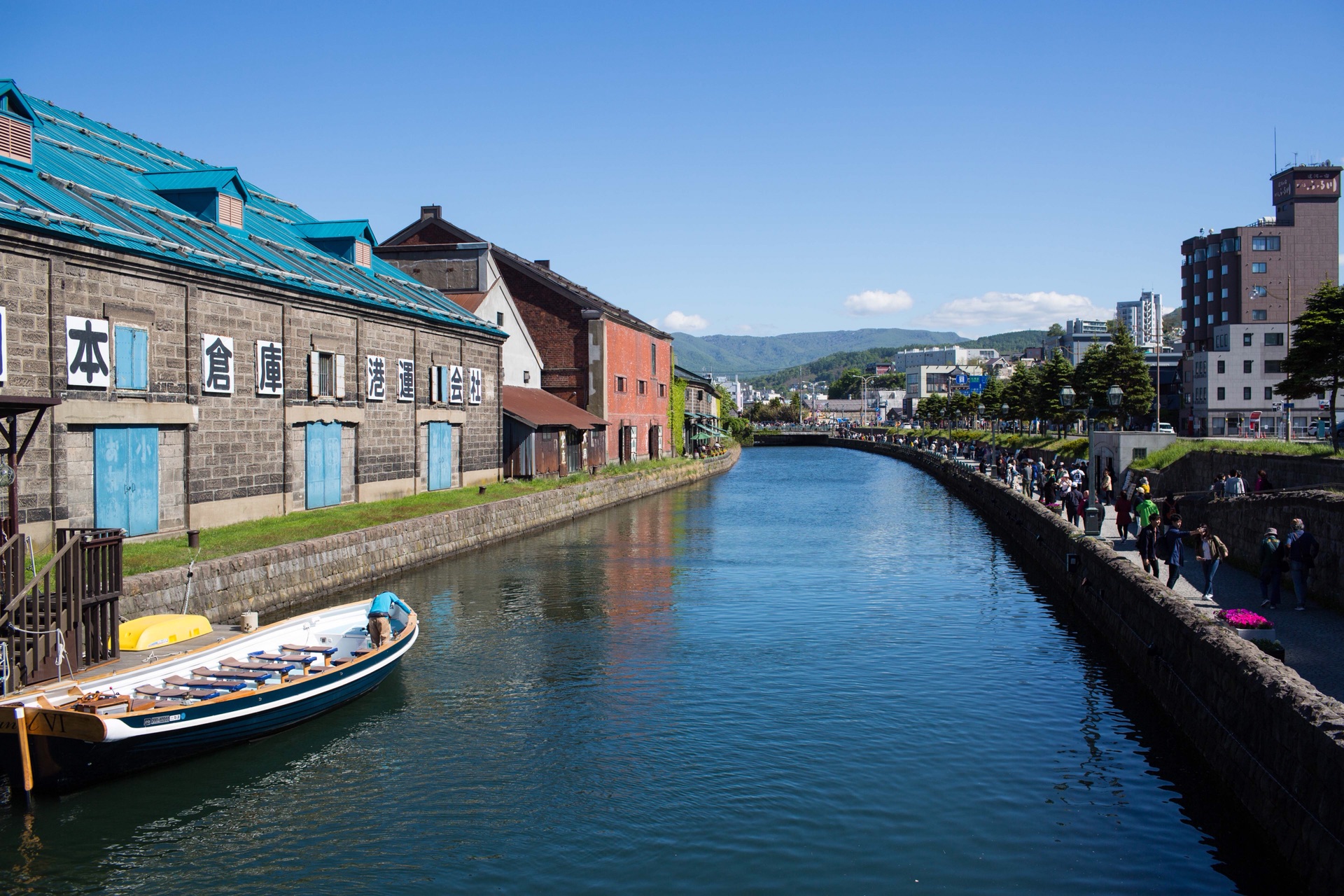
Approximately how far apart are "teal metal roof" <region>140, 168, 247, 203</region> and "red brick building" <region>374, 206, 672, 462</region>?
884 inches

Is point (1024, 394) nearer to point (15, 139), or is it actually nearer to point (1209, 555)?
point (1209, 555)

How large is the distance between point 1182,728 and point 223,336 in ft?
82.1

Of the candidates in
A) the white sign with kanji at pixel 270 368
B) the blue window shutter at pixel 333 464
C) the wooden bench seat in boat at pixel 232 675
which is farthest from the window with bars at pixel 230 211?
the wooden bench seat in boat at pixel 232 675

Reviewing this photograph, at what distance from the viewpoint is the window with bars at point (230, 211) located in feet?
105

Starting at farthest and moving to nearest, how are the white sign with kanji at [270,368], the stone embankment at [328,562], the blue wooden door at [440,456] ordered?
the blue wooden door at [440,456]
the white sign with kanji at [270,368]
the stone embankment at [328,562]

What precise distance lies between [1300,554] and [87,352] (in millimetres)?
25972

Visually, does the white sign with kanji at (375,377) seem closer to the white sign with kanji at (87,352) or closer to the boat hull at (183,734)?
the white sign with kanji at (87,352)

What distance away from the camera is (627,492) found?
56906 millimetres

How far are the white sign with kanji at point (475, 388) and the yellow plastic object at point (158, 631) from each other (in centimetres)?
2775

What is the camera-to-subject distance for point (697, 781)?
44.9 ft

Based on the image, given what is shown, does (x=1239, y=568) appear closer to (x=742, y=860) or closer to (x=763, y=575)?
(x=763, y=575)

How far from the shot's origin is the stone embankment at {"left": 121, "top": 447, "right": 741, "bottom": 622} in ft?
64.4

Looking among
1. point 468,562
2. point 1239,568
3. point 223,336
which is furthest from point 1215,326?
point 223,336

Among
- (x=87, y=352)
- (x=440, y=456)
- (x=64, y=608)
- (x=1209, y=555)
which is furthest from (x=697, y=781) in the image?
(x=440, y=456)
